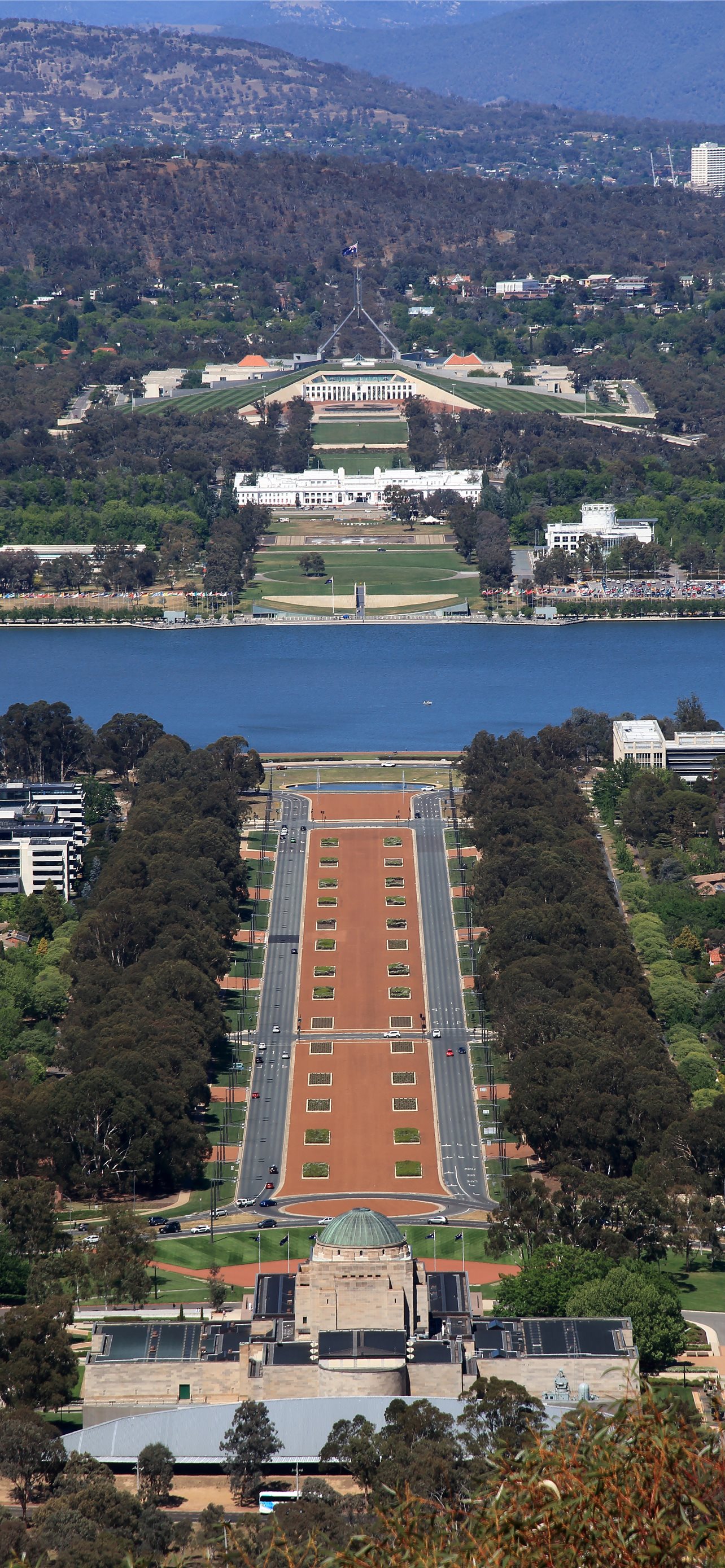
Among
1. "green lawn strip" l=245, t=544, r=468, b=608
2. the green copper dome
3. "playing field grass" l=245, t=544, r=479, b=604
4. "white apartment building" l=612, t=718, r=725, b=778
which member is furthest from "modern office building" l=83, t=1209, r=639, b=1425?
"playing field grass" l=245, t=544, r=479, b=604

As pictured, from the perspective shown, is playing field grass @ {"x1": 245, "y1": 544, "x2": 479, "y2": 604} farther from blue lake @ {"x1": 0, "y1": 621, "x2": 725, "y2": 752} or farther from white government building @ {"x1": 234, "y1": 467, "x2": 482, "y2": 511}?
white government building @ {"x1": 234, "y1": 467, "x2": 482, "y2": 511}

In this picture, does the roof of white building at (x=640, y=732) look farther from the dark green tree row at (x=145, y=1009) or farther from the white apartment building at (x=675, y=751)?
the dark green tree row at (x=145, y=1009)

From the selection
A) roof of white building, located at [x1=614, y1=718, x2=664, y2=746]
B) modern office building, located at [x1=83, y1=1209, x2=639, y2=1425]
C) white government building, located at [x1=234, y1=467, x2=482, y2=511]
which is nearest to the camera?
modern office building, located at [x1=83, y1=1209, x2=639, y2=1425]

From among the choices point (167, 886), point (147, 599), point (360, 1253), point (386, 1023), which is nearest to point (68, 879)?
point (167, 886)

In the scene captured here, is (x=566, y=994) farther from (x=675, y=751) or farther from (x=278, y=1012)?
(x=675, y=751)

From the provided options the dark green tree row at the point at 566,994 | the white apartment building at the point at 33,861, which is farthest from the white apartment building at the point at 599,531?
the white apartment building at the point at 33,861

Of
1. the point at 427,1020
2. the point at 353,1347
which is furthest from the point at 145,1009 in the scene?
the point at 353,1347

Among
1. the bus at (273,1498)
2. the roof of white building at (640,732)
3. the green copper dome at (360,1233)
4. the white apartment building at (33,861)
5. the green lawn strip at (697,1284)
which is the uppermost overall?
the roof of white building at (640,732)
